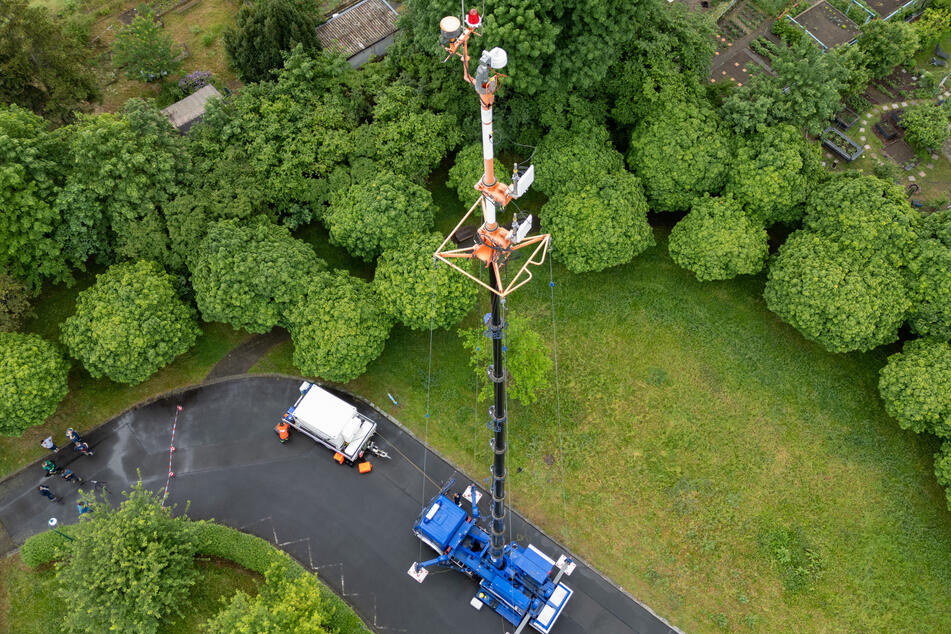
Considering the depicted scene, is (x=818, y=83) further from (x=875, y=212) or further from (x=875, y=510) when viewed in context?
(x=875, y=510)

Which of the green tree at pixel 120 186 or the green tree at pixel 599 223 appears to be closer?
the green tree at pixel 120 186

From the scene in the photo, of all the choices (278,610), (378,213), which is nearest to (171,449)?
(278,610)

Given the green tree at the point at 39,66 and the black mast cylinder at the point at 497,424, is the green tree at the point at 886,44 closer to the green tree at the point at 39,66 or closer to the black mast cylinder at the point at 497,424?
the black mast cylinder at the point at 497,424

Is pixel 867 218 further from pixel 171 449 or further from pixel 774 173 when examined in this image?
pixel 171 449

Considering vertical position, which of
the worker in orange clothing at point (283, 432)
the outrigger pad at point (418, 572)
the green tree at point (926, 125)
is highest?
the green tree at point (926, 125)

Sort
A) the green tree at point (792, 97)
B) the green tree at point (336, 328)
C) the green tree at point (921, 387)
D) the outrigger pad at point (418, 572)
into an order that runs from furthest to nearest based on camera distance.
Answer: the green tree at point (792, 97)
the green tree at point (336, 328)
the outrigger pad at point (418, 572)
the green tree at point (921, 387)

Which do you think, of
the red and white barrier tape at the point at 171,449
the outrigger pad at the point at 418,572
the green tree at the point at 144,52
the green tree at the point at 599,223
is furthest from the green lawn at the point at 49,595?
the green tree at the point at 144,52
